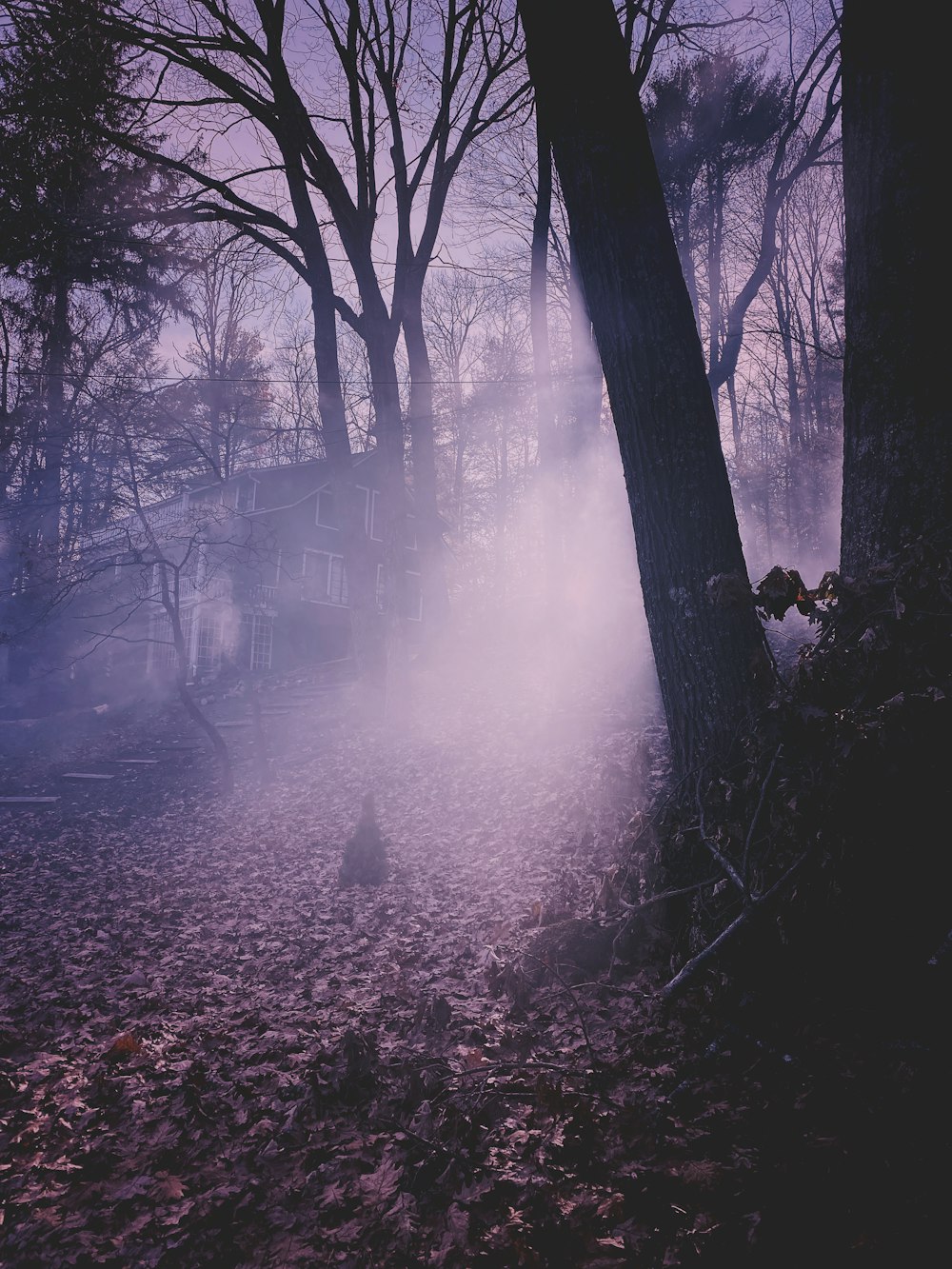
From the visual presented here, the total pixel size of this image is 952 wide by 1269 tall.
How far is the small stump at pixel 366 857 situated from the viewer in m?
7.14

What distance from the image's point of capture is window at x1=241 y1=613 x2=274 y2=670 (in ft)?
80.4

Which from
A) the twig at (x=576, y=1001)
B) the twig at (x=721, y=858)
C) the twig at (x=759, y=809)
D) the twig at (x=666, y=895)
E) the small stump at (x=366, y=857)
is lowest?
the small stump at (x=366, y=857)

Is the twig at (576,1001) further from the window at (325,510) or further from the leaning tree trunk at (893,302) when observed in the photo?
the window at (325,510)

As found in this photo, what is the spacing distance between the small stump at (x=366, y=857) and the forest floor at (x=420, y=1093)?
317 millimetres

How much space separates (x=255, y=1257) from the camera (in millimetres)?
2279

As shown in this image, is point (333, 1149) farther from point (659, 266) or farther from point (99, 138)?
point (99, 138)

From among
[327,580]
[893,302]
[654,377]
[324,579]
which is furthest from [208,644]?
[893,302]

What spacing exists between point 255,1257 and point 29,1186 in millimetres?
1237

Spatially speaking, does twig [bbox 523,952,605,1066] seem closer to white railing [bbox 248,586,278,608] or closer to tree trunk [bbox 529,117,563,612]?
tree trunk [bbox 529,117,563,612]

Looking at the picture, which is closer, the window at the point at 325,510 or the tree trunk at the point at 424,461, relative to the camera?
the tree trunk at the point at 424,461

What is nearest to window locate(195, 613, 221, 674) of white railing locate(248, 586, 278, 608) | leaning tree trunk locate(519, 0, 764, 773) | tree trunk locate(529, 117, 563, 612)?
white railing locate(248, 586, 278, 608)

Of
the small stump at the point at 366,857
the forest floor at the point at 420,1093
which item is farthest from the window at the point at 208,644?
the small stump at the point at 366,857

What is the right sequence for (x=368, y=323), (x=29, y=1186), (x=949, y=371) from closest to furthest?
1. (x=29, y=1186)
2. (x=949, y=371)
3. (x=368, y=323)

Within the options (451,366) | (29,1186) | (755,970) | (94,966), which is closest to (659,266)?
(755,970)
